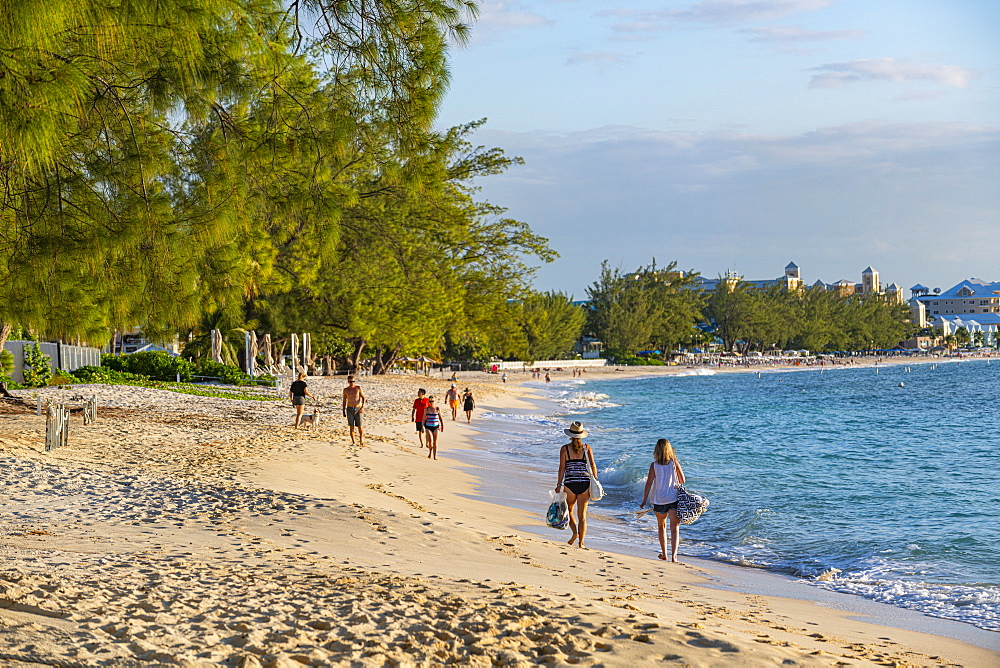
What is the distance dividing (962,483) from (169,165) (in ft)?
60.4

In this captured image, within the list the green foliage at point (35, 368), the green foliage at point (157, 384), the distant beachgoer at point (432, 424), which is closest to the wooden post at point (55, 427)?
the distant beachgoer at point (432, 424)

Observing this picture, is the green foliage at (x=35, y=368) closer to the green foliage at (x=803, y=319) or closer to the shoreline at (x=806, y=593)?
the shoreline at (x=806, y=593)

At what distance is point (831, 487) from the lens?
1891cm

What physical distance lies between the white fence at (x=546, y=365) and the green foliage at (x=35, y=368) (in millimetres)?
57464

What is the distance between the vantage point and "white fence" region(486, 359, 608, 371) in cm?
8789

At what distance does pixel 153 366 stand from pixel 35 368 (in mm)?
6983

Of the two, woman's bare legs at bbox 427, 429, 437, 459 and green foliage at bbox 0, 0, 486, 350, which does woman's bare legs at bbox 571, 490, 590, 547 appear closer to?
green foliage at bbox 0, 0, 486, 350

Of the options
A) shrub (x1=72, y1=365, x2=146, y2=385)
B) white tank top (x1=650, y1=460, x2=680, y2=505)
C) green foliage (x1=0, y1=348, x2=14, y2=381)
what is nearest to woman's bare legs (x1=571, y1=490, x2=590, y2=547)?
white tank top (x1=650, y1=460, x2=680, y2=505)

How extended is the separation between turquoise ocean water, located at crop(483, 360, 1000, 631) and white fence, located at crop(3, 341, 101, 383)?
14.5m

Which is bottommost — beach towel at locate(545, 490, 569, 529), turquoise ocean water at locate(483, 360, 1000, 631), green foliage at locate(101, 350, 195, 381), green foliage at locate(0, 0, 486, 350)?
turquoise ocean water at locate(483, 360, 1000, 631)

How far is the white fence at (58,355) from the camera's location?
26.3 meters

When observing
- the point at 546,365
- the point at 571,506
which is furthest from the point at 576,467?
the point at 546,365

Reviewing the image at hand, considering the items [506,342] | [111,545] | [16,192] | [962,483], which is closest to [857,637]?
[111,545]

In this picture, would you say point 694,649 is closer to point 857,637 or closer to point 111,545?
point 857,637
